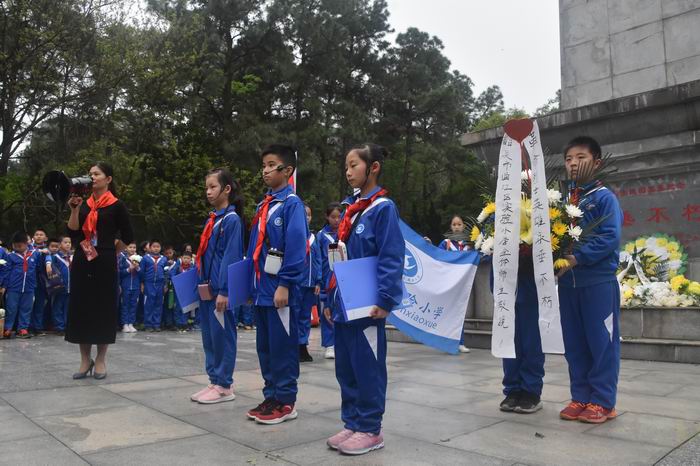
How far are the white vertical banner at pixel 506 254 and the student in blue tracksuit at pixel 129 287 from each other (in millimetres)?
9448

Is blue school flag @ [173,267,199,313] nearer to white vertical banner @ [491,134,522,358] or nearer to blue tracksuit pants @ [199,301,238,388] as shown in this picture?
blue tracksuit pants @ [199,301,238,388]

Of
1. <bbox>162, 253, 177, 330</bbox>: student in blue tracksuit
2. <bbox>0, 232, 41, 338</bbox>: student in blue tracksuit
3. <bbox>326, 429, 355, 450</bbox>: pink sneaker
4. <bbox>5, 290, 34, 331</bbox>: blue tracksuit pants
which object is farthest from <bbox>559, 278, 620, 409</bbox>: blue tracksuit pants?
<bbox>162, 253, 177, 330</bbox>: student in blue tracksuit

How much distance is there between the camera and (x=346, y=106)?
28000mm

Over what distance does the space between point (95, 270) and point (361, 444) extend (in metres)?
3.37

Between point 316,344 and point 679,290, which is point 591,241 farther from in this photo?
point 316,344

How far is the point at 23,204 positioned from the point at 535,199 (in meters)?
17.6

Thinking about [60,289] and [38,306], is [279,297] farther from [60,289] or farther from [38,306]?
[38,306]

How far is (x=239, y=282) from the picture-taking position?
4477mm

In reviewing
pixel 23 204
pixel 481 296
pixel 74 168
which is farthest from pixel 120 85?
pixel 481 296

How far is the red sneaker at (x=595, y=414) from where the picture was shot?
13.4 ft

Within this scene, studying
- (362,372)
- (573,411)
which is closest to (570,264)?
(573,411)

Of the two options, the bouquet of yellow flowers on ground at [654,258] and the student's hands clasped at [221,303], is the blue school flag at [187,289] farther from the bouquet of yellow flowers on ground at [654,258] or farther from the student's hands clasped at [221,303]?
the bouquet of yellow flowers on ground at [654,258]

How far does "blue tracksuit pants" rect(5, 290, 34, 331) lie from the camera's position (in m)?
A: 10.7

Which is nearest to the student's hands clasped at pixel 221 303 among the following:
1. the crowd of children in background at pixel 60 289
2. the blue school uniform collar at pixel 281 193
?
the blue school uniform collar at pixel 281 193
